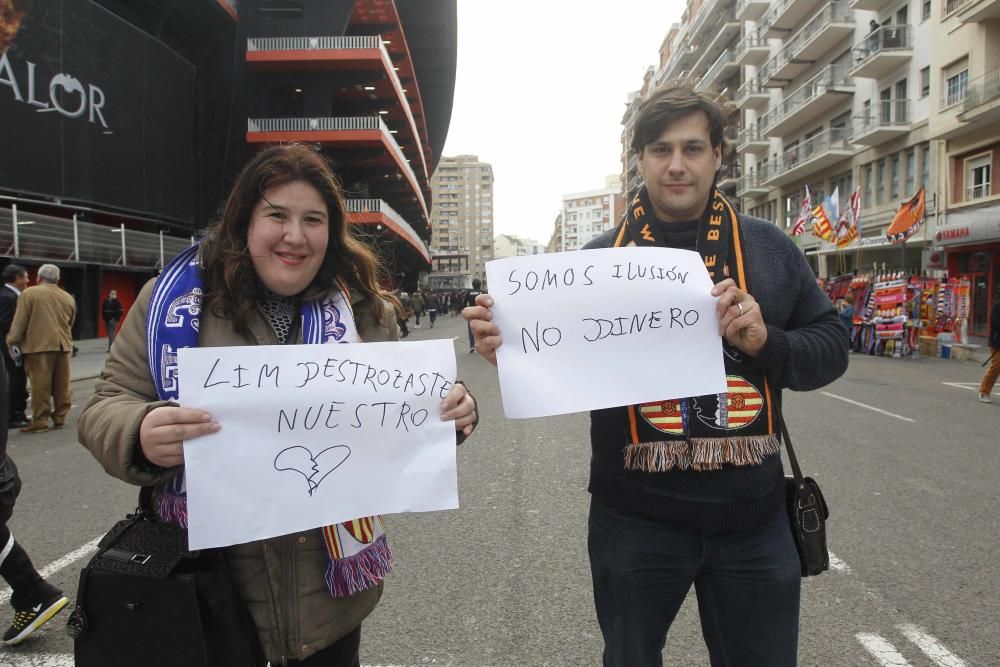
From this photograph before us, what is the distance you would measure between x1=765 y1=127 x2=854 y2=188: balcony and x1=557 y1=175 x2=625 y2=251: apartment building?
112m

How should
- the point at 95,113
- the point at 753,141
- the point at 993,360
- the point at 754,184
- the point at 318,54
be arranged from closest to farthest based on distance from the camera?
the point at 993,360 → the point at 95,113 → the point at 318,54 → the point at 753,141 → the point at 754,184

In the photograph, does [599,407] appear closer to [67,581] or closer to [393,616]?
[393,616]

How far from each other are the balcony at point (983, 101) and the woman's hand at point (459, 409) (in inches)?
910

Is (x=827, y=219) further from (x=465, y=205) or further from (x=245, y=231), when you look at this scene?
→ (x=465, y=205)

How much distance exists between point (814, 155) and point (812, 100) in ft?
8.69

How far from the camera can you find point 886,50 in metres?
24.3

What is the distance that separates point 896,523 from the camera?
167 inches

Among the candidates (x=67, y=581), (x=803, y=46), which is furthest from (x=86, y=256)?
(x=803, y=46)

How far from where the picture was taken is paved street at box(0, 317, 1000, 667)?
9.11 feet

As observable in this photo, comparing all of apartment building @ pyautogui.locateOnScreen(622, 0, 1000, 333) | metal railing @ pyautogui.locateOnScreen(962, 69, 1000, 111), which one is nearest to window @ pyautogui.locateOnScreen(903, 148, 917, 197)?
apartment building @ pyautogui.locateOnScreen(622, 0, 1000, 333)

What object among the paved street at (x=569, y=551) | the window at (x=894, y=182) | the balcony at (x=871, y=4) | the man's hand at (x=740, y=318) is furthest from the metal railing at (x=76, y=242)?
the balcony at (x=871, y=4)

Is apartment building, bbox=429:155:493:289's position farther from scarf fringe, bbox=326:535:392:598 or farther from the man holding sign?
scarf fringe, bbox=326:535:392:598

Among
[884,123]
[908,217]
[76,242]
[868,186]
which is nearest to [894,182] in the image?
[868,186]

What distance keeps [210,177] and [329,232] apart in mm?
32683
